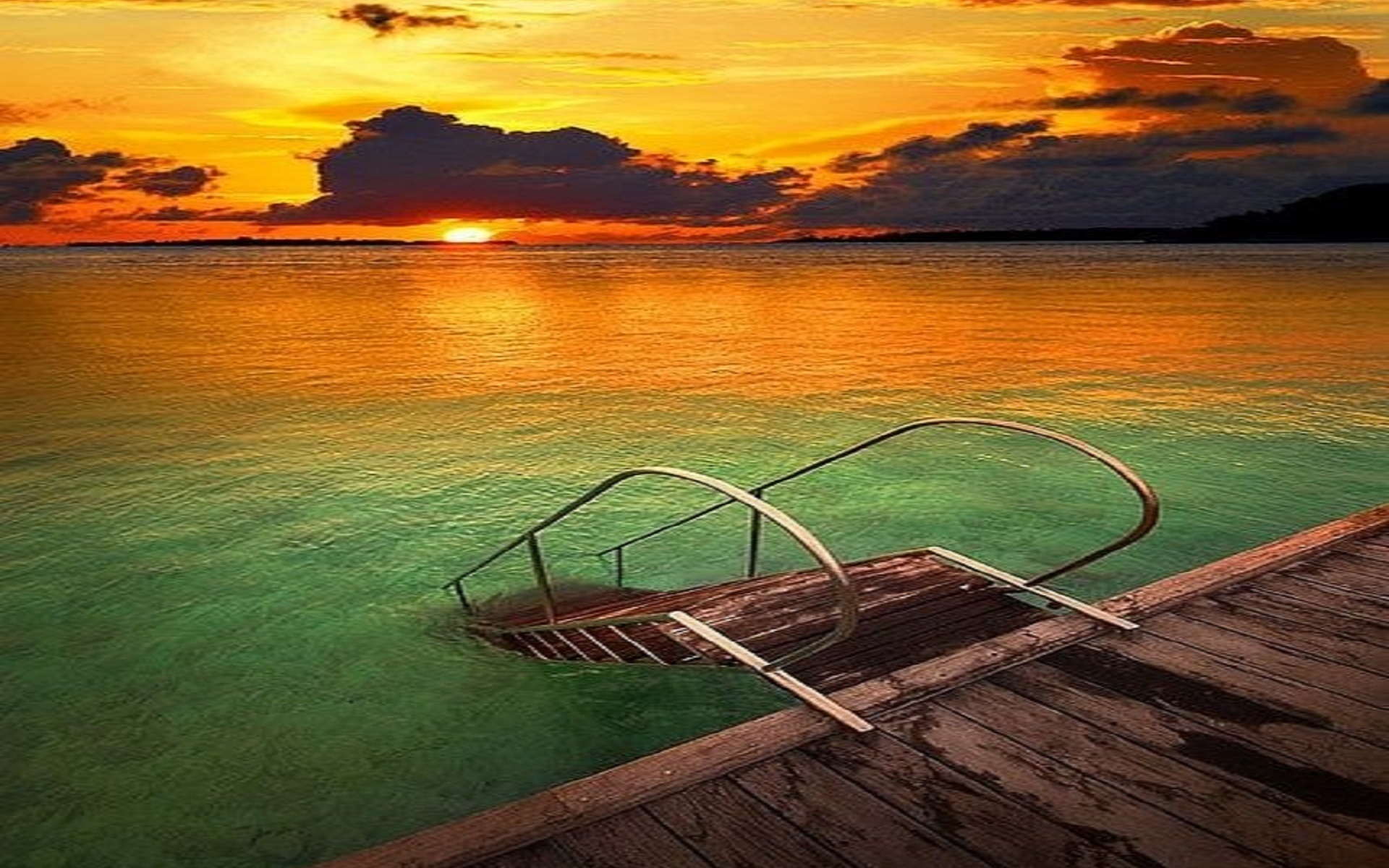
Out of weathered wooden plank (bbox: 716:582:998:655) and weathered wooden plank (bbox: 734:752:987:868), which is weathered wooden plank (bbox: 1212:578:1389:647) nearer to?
weathered wooden plank (bbox: 716:582:998:655)

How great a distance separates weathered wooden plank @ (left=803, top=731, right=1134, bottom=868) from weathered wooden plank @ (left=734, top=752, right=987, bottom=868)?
0.06 meters

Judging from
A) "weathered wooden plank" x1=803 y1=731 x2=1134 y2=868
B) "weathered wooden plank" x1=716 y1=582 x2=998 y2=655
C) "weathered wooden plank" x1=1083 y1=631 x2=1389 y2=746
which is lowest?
"weathered wooden plank" x1=716 y1=582 x2=998 y2=655

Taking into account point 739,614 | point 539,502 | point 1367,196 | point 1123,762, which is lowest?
point 539,502

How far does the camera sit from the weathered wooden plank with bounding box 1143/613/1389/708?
15.4 feet

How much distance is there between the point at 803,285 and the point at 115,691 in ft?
307

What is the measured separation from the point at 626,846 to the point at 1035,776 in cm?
192

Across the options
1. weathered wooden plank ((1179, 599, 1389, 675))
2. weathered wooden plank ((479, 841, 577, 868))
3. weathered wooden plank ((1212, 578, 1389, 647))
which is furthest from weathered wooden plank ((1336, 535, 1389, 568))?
weathered wooden plank ((479, 841, 577, 868))

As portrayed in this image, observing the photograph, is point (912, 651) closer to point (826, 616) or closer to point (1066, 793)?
point (826, 616)

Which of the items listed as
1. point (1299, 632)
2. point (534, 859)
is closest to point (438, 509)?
point (534, 859)

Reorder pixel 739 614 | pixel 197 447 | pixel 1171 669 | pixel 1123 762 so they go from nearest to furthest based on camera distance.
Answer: pixel 1123 762 → pixel 1171 669 → pixel 739 614 → pixel 197 447

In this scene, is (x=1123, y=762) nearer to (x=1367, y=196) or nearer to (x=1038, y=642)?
(x=1038, y=642)

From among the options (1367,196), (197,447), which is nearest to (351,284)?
(197,447)

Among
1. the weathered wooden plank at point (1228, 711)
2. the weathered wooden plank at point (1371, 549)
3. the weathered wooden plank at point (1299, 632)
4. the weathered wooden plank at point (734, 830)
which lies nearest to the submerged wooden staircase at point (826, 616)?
the weathered wooden plank at point (1228, 711)

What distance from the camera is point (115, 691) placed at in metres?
8.95
